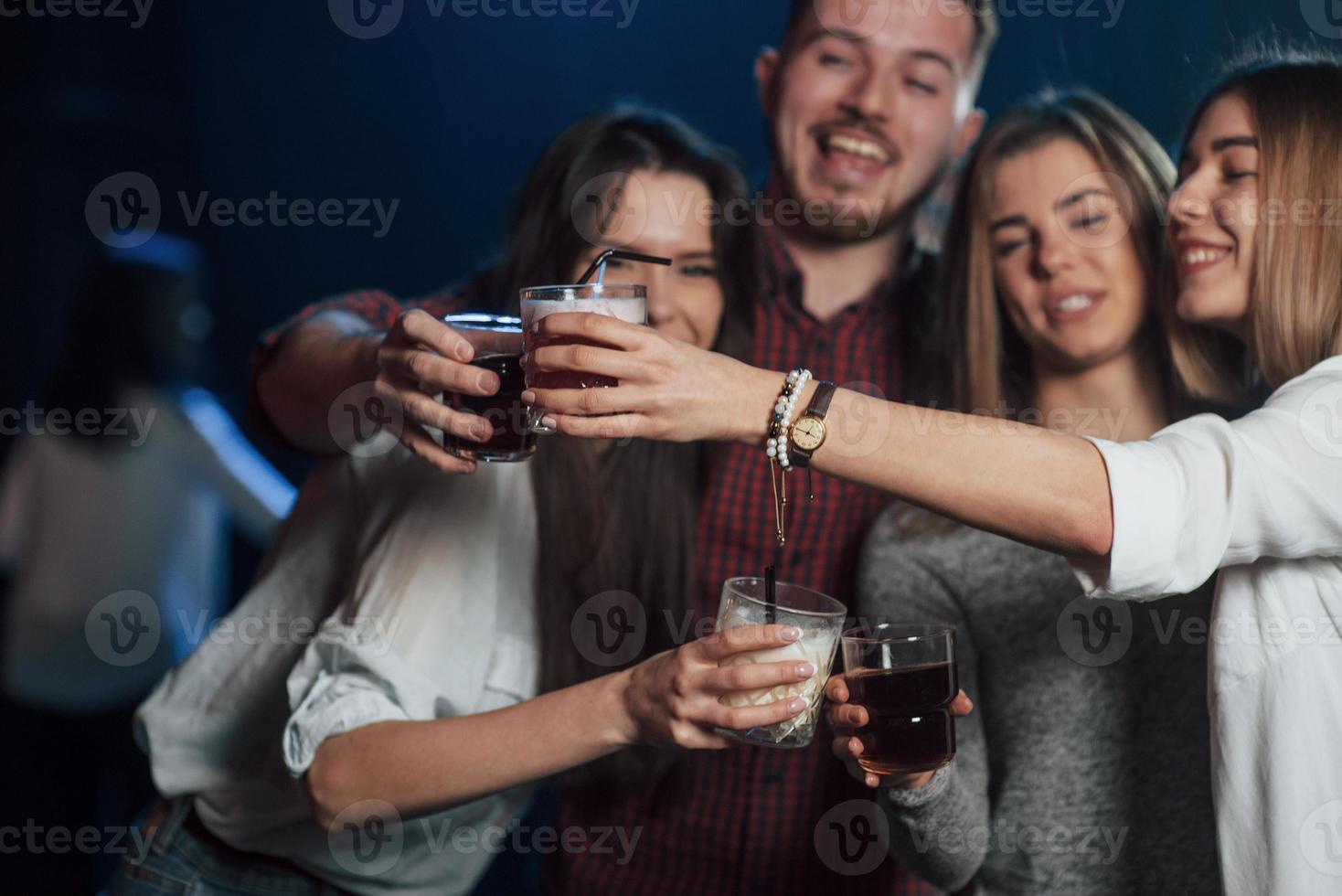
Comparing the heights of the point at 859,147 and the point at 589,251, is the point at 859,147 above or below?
→ above

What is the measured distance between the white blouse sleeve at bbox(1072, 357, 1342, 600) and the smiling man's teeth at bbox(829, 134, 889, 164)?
3.92 feet

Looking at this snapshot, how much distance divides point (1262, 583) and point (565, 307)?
1.03 m

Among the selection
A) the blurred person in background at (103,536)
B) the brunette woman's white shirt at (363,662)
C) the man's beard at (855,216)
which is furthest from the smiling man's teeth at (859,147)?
the blurred person in background at (103,536)

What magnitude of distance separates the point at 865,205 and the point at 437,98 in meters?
2.21

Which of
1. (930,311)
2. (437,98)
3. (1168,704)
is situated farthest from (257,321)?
(1168,704)

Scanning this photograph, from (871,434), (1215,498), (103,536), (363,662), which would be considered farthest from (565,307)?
(103,536)

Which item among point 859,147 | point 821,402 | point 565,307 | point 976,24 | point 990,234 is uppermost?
point 976,24

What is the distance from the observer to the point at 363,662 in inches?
68.4

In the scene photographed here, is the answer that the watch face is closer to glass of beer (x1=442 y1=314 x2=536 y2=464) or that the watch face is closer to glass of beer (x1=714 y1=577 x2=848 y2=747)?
glass of beer (x1=714 y1=577 x2=848 y2=747)

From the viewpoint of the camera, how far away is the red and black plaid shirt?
2305 mm

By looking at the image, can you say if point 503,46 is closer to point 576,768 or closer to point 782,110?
point 782,110

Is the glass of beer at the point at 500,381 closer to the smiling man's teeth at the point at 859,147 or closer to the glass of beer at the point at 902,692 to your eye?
the glass of beer at the point at 902,692

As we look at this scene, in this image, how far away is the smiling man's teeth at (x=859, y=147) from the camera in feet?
8.41

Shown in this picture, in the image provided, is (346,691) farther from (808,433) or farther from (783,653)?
(808,433)
